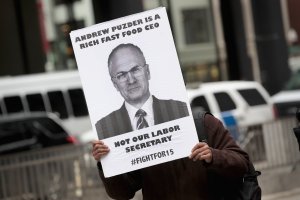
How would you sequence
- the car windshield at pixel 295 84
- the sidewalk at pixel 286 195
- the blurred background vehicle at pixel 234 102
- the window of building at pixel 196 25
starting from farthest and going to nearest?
the window of building at pixel 196 25 → the car windshield at pixel 295 84 → the blurred background vehicle at pixel 234 102 → the sidewalk at pixel 286 195

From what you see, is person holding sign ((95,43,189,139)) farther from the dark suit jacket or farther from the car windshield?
the car windshield

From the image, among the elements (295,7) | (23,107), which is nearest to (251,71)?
(295,7)

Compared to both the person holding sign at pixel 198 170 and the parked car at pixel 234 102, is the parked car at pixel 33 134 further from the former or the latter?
the person holding sign at pixel 198 170

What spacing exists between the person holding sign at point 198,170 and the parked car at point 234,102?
33.2ft

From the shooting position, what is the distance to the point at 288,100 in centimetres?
1558

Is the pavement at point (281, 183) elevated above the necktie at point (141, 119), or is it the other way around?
the necktie at point (141, 119)

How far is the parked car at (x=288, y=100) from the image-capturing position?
15.2m

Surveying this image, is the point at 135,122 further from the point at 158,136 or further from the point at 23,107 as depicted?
the point at 23,107

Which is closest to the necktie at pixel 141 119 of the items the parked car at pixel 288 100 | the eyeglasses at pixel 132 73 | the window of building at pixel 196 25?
the eyeglasses at pixel 132 73

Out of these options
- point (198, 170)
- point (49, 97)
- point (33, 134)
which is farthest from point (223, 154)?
point (49, 97)

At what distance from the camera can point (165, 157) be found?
3.92 m

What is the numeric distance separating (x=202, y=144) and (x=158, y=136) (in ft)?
0.89

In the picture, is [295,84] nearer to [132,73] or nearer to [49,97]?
[49,97]

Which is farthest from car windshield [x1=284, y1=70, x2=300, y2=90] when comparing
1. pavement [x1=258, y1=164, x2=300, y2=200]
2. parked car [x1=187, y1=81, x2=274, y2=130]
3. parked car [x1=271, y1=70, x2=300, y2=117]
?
pavement [x1=258, y1=164, x2=300, y2=200]
